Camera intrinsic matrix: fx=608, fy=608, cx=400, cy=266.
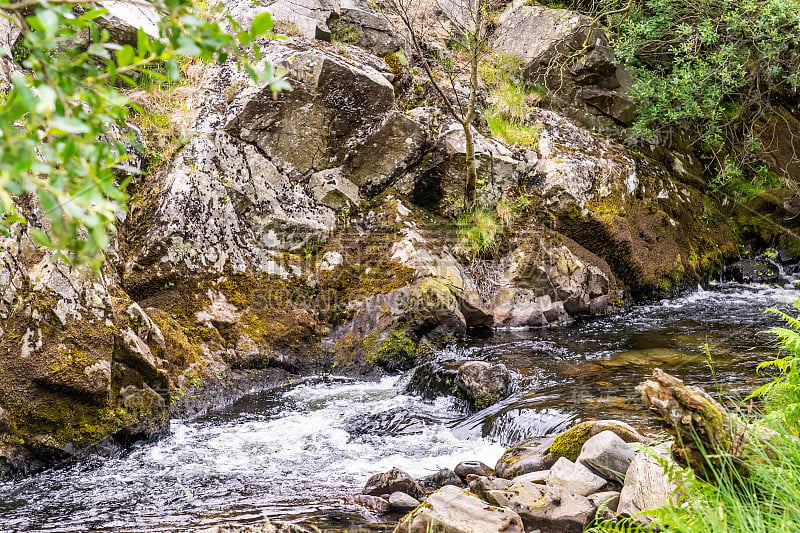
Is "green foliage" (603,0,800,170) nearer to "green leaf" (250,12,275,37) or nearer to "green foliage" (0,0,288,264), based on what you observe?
"green leaf" (250,12,275,37)

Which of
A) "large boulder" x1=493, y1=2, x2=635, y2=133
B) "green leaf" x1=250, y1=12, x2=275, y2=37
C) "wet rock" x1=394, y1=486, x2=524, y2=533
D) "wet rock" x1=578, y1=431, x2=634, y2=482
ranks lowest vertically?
"wet rock" x1=578, y1=431, x2=634, y2=482

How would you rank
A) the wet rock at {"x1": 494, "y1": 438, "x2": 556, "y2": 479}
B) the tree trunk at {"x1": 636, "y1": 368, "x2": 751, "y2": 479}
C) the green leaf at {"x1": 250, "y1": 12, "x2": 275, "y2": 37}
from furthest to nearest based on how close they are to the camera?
the wet rock at {"x1": 494, "y1": 438, "x2": 556, "y2": 479}, the tree trunk at {"x1": 636, "y1": 368, "x2": 751, "y2": 479}, the green leaf at {"x1": 250, "y1": 12, "x2": 275, "y2": 37}

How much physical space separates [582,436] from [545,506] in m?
1.25

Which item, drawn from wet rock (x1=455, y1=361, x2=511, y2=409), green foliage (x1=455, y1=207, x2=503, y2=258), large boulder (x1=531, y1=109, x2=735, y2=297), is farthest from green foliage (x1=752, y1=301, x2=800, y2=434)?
large boulder (x1=531, y1=109, x2=735, y2=297)

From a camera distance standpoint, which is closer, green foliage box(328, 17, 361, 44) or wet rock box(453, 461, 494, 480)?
wet rock box(453, 461, 494, 480)

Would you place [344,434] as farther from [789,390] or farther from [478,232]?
[478,232]

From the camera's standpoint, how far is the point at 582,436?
507 centimetres

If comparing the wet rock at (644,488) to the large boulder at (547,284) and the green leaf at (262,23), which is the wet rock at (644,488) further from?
the large boulder at (547,284)

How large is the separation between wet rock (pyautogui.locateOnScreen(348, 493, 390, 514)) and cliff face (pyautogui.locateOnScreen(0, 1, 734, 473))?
2454 mm

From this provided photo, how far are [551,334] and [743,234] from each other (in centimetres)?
601

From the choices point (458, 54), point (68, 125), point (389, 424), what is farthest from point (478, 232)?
point (68, 125)

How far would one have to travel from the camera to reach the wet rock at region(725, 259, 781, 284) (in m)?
12.0

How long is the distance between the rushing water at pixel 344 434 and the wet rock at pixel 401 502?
0.21 meters

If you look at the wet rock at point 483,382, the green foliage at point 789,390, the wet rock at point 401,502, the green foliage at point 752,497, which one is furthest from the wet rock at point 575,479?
the wet rock at point 483,382
